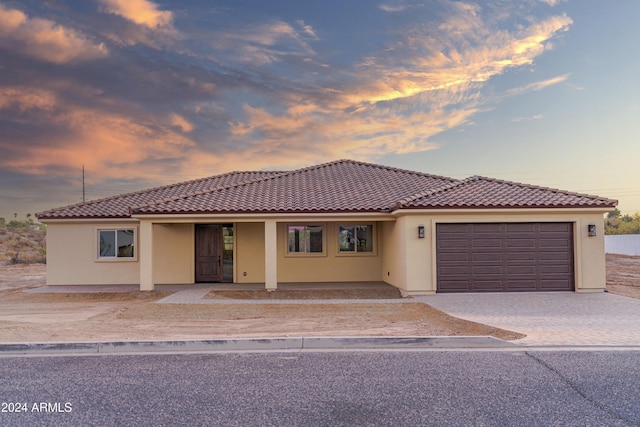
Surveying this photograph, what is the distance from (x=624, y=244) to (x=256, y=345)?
41961 millimetres

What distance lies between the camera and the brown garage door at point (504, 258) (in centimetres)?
1555

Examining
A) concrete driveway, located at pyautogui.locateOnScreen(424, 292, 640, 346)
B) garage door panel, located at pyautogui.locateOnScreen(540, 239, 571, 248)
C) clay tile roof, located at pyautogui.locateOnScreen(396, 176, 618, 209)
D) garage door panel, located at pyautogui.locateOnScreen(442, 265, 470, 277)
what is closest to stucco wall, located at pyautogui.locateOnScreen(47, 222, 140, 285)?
clay tile roof, located at pyautogui.locateOnScreen(396, 176, 618, 209)

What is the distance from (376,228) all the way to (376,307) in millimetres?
6798

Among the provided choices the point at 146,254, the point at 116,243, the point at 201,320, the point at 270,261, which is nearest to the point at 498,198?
the point at 270,261

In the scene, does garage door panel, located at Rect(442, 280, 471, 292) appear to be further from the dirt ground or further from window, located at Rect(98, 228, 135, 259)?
window, located at Rect(98, 228, 135, 259)

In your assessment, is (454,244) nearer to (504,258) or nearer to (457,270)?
(457,270)

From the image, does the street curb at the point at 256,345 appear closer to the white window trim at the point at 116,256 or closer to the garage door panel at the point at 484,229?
the garage door panel at the point at 484,229

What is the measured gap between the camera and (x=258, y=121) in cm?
2247

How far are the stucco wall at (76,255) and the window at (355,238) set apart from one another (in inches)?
336

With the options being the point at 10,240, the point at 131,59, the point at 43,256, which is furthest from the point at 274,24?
the point at 10,240

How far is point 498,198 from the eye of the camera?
52.4 feet

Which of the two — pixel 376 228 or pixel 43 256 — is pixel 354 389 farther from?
pixel 43 256

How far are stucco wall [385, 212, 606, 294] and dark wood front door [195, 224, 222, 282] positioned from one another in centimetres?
792

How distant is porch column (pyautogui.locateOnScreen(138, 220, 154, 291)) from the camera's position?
53.9 ft
